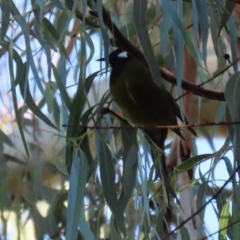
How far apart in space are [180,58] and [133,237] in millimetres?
460

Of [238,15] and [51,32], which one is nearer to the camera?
[51,32]

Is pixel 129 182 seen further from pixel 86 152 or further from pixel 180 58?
pixel 180 58

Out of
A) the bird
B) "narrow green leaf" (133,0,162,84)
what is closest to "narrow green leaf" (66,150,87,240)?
"narrow green leaf" (133,0,162,84)

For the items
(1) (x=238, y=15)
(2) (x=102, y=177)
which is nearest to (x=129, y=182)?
(2) (x=102, y=177)

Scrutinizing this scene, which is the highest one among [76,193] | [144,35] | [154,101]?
[154,101]

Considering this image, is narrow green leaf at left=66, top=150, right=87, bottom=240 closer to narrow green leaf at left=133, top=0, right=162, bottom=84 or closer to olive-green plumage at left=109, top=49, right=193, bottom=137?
narrow green leaf at left=133, top=0, right=162, bottom=84

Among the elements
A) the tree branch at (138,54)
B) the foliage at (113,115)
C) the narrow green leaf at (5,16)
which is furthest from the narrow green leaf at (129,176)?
the narrow green leaf at (5,16)

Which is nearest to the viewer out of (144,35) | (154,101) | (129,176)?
(144,35)

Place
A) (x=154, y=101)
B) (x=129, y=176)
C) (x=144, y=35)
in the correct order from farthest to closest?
(x=154, y=101) → (x=129, y=176) → (x=144, y=35)

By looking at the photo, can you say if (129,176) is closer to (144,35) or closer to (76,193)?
(76,193)

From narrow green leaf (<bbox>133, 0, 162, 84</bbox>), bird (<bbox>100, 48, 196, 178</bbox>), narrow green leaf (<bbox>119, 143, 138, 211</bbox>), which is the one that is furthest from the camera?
bird (<bbox>100, 48, 196, 178</bbox>)

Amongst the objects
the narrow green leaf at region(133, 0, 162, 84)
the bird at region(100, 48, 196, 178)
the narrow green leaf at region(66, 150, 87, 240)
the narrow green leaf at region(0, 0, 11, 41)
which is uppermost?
the bird at region(100, 48, 196, 178)

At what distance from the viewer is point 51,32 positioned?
98cm

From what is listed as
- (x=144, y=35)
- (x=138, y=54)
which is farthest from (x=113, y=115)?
(x=144, y=35)
